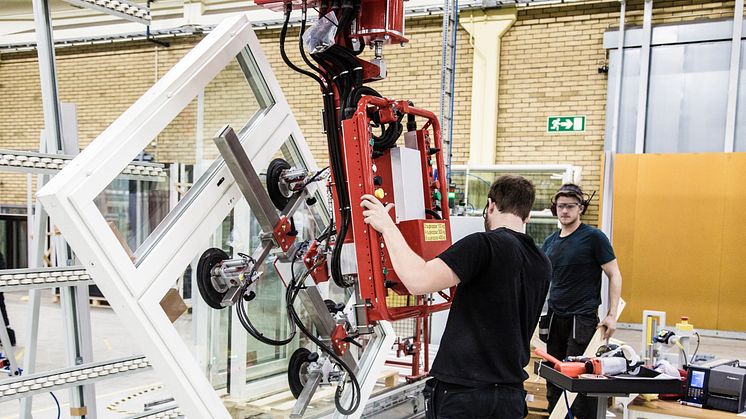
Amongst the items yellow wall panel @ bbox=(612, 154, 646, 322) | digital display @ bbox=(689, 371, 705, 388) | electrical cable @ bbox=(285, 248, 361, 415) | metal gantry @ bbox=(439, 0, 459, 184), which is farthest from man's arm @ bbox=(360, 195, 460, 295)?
yellow wall panel @ bbox=(612, 154, 646, 322)

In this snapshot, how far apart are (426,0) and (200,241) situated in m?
8.39

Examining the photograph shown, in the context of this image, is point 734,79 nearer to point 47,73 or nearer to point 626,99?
point 626,99

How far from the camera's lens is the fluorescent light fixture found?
7.86 ft

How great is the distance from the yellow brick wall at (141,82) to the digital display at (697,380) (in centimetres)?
677

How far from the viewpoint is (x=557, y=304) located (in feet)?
14.6

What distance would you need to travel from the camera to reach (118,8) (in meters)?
2.51

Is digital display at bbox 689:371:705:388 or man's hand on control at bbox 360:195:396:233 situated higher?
man's hand on control at bbox 360:195:396:233

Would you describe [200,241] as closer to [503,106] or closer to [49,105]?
[49,105]

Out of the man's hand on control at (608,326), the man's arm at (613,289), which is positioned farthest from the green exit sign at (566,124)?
the man's hand on control at (608,326)

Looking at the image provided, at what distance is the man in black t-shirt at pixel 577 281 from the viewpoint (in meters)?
4.31

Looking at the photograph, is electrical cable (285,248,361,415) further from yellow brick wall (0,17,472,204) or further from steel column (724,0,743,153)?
steel column (724,0,743,153)

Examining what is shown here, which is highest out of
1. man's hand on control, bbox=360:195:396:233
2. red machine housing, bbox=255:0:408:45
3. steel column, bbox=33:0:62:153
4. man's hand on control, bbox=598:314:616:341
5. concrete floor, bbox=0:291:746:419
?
red machine housing, bbox=255:0:408:45

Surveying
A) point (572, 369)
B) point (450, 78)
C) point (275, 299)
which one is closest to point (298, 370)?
point (275, 299)

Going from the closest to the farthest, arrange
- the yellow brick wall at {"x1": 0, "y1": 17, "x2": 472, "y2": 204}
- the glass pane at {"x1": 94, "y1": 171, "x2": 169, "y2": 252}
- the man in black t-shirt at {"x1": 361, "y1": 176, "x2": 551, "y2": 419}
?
the glass pane at {"x1": 94, "y1": 171, "x2": 169, "y2": 252}, the man in black t-shirt at {"x1": 361, "y1": 176, "x2": 551, "y2": 419}, the yellow brick wall at {"x1": 0, "y1": 17, "x2": 472, "y2": 204}
